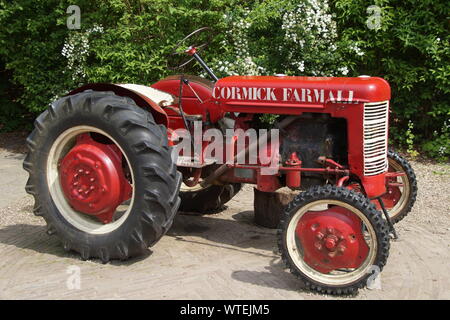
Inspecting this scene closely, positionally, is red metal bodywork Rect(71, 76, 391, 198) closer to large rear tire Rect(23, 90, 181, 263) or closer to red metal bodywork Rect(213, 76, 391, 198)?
red metal bodywork Rect(213, 76, 391, 198)

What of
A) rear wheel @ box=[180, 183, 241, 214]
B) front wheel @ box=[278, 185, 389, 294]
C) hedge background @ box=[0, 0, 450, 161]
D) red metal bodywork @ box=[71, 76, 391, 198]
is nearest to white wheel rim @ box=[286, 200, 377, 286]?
front wheel @ box=[278, 185, 389, 294]

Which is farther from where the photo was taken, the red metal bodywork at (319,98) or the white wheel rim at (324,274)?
the red metal bodywork at (319,98)

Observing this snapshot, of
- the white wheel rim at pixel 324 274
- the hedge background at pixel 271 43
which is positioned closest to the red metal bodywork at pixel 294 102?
the white wheel rim at pixel 324 274

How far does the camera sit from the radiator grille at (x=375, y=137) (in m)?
4.31

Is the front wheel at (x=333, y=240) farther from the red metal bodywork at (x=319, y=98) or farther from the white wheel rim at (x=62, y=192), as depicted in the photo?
the white wheel rim at (x=62, y=192)

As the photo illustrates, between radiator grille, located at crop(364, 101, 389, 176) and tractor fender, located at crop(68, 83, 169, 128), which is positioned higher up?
tractor fender, located at crop(68, 83, 169, 128)

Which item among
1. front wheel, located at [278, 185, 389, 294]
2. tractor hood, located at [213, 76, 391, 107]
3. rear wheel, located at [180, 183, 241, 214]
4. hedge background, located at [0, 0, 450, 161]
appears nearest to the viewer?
front wheel, located at [278, 185, 389, 294]

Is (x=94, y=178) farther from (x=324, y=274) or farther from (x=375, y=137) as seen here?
(x=375, y=137)

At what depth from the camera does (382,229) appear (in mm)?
3820

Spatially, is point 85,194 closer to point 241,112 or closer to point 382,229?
point 241,112

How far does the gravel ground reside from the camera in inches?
157

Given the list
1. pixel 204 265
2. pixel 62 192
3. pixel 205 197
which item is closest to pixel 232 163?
pixel 204 265

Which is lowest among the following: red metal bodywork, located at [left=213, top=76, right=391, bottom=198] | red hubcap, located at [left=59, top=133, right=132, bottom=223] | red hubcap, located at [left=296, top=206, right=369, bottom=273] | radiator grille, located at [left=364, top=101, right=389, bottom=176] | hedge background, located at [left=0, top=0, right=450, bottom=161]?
red hubcap, located at [left=296, top=206, right=369, bottom=273]

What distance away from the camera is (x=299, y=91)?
4.43m
